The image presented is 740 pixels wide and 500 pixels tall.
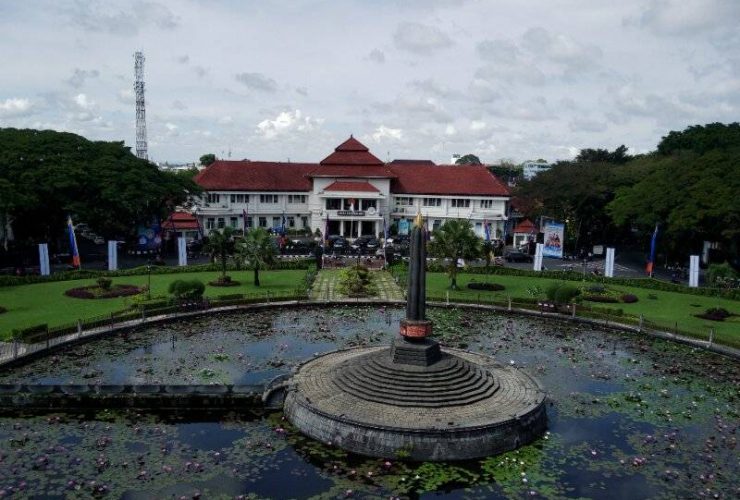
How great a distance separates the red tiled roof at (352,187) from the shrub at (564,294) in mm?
32826

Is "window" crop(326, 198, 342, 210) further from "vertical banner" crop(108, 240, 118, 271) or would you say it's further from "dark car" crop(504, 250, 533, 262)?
"vertical banner" crop(108, 240, 118, 271)

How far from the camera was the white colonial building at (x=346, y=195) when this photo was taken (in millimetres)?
64125

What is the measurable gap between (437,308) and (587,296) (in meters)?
9.85

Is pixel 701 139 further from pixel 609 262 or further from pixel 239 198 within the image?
pixel 239 198

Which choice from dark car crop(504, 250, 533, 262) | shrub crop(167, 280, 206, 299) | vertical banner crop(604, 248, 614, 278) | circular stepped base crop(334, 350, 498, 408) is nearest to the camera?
circular stepped base crop(334, 350, 498, 408)

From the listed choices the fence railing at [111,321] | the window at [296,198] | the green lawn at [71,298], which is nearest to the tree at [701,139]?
the window at [296,198]

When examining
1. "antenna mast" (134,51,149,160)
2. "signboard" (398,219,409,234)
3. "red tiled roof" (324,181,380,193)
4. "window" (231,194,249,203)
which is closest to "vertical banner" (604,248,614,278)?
"signboard" (398,219,409,234)

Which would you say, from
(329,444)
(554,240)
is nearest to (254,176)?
(554,240)

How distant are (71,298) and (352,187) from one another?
34.2 meters

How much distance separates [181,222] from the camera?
59969 millimetres

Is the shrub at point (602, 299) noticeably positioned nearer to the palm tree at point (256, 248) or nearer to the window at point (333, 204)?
the palm tree at point (256, 248)

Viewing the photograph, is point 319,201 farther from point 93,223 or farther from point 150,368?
point 150,368

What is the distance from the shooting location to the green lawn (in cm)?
2948

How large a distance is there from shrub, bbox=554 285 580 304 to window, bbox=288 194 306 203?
Answer: 133 ft
